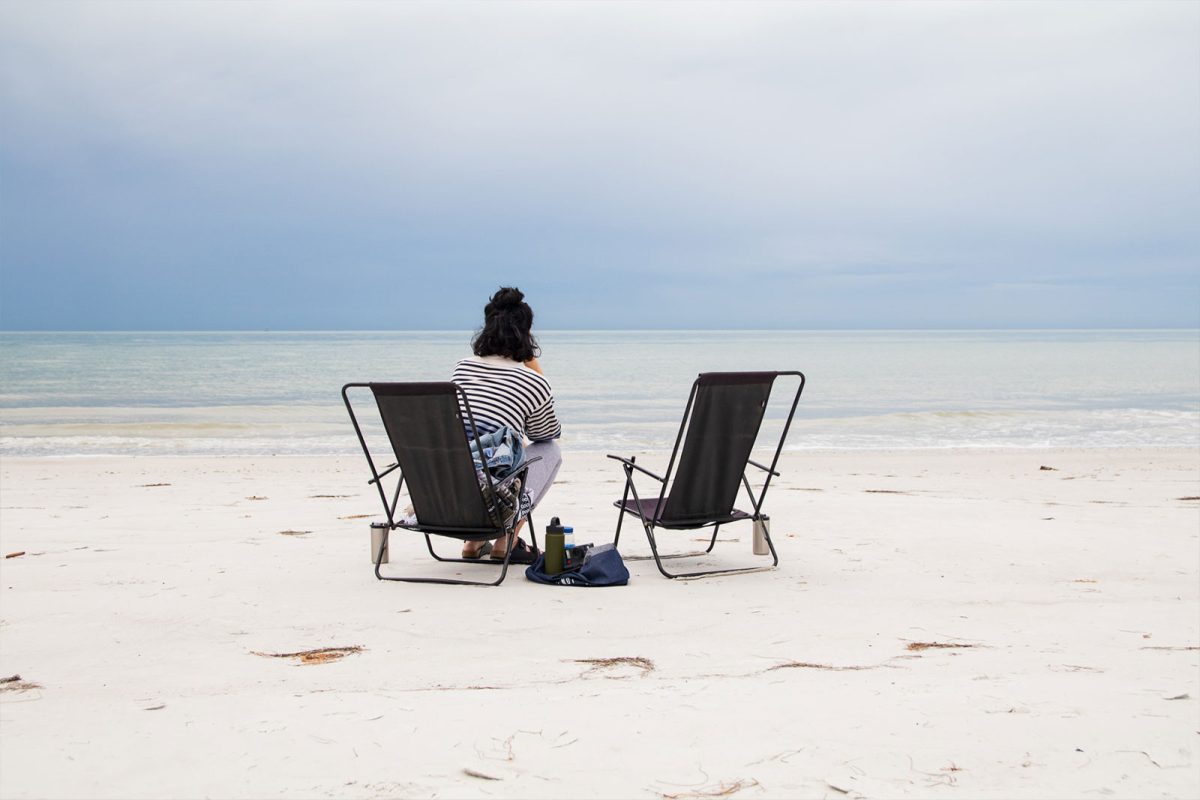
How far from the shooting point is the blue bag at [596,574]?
4.74 meters

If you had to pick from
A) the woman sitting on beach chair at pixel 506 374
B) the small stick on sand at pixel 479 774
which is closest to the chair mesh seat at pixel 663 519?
the woman sitting on beach chair at pixel 506 374

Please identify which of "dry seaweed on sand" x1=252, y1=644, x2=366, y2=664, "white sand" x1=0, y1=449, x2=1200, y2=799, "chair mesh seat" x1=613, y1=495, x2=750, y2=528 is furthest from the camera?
"chair mesh seat" x1=613, y1=495, x2=750, y2=528

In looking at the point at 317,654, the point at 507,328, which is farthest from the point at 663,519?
the point at 317,654

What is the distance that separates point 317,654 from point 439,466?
1320 mm

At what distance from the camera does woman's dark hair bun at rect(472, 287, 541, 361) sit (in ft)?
16.8

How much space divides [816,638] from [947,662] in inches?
20.1

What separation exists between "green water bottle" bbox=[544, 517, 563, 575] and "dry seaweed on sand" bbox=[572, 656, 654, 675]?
1308 millimetres

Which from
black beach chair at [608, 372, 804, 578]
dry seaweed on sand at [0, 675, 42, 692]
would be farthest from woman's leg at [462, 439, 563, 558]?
dry seaweed on sand at [0, 675, 42, 692]

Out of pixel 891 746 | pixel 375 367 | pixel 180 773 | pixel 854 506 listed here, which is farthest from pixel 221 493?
pixel 375 367

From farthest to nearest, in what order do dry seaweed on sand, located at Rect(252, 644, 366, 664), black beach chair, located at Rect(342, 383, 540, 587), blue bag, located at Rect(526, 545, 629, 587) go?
blue bag, located at Rect(526, 545, 629, 587)
black beach chair, located at Rect(342, 383, 540, 587)
dry seaweed on sand, located at Rect(252, 644, 366, 664)

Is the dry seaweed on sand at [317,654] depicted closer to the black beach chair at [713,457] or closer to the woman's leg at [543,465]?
the black beach chair at [713,457]

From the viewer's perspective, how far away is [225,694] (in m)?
3.11

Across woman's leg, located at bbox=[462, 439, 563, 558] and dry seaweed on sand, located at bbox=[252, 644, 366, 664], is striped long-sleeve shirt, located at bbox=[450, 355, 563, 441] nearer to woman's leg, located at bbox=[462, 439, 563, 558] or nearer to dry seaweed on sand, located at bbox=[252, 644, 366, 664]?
woman's leg, located at bbox=[462, 439, 563, 558]

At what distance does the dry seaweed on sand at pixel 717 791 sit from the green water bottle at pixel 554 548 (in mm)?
2456
